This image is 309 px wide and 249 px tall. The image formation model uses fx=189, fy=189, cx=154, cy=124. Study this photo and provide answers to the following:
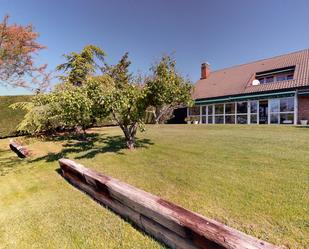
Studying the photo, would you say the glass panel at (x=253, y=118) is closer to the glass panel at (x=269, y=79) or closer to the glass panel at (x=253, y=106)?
the glass panel at (x=253, y=106)

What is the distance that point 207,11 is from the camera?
53.2 ft

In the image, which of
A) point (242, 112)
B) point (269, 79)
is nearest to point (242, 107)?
point (242, 112)

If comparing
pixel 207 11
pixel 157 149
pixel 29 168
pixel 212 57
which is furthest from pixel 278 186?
pixel 212 57

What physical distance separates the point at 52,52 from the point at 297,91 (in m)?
21.1

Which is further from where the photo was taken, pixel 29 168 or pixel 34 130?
pixel 34 130

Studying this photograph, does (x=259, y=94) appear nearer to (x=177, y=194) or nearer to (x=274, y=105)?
(x=274, y=105)

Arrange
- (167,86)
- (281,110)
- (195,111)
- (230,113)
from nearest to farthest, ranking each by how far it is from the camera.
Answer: (167,86) → (281,110) → (230,113) → (195,111)

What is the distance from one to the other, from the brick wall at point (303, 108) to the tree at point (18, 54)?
69.2 feet

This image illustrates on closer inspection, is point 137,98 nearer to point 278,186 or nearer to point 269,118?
point 278,186

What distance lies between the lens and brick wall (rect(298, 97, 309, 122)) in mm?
15680

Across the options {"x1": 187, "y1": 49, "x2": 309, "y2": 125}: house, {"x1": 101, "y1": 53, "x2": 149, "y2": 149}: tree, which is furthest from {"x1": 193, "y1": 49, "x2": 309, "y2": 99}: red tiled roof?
{"x1": 101, "y1": 53, "x2": 149, "y2": 149}: tree

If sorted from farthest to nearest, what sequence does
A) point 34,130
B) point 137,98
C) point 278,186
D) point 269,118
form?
point 269,118, point 34,130, point 137,98, point 278,186

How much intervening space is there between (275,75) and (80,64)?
18822mm

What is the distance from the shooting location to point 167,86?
7.32 meters
